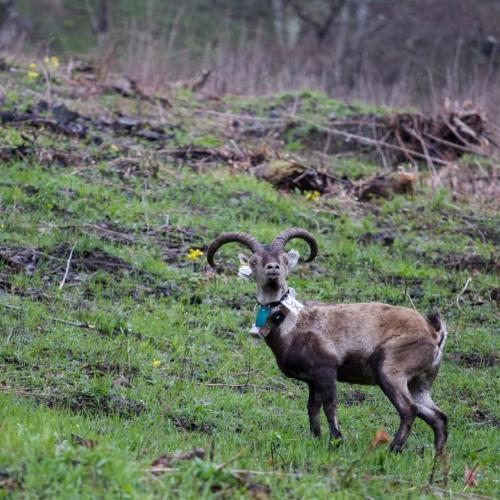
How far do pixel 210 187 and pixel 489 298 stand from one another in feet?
16.5

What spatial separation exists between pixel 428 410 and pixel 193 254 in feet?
16.6

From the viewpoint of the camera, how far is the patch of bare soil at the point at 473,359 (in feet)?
38.1

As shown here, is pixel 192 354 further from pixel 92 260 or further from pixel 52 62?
pixel 52 62

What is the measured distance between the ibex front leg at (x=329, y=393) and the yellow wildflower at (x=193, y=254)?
451 cm

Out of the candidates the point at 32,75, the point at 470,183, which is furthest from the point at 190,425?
the point at 32,75

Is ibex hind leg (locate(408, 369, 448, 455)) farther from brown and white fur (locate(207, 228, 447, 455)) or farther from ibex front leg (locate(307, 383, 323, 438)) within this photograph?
ibex front leg (locate(307, 383, 323, 438))

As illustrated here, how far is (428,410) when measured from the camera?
902cm

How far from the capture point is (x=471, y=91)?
22.4m

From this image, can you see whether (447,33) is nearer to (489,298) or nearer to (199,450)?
(489,298)

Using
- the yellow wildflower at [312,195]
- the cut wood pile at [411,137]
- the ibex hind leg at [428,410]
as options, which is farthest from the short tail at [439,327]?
the cut wood pile at [411,137]

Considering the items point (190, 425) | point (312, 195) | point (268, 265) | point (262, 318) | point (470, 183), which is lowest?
point (190, 425)

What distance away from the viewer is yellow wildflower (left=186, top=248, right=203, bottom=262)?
13273mm

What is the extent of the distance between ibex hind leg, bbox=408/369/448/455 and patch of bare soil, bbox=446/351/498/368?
2525 millimetres

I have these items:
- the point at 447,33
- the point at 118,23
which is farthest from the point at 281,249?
the point at 447,33
